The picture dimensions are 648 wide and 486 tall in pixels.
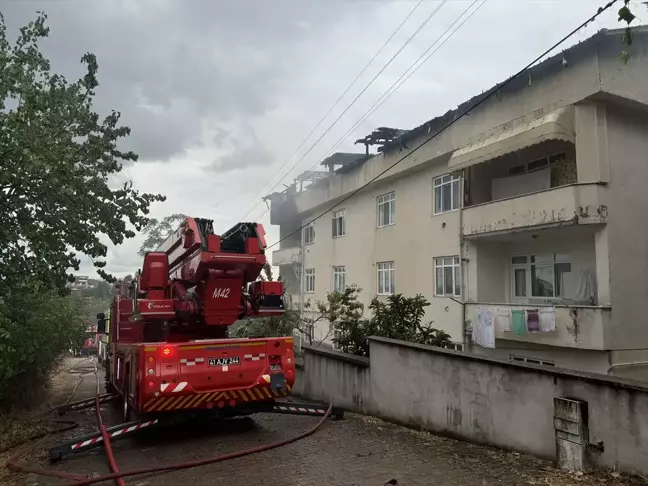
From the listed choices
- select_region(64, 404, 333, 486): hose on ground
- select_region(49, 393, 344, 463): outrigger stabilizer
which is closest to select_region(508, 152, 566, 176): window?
select_region(49, 393, 344, 463): outrigger stabilizer

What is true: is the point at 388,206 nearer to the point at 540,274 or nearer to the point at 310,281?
the point at 540,274

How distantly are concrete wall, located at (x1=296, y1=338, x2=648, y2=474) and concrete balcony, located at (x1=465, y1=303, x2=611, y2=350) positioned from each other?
21.0 feet

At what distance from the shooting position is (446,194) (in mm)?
17922

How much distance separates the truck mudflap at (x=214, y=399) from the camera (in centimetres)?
718

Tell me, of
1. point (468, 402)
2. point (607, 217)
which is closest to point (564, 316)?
point (607, 217)

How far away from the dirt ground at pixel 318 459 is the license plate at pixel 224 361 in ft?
3.75

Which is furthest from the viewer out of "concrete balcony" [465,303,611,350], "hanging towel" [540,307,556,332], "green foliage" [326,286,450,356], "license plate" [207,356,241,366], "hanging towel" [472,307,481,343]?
"hanging towel" [472,307,481,343]

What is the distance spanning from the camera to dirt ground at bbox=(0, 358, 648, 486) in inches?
212

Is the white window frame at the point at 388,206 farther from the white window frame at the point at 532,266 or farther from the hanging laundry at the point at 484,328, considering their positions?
the hanging laundry at the point at 484,328

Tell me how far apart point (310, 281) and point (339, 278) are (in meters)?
4.16

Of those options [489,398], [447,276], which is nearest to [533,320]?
[447,276]

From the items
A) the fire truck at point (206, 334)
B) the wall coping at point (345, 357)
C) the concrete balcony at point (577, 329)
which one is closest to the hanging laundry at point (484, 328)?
the concrete balcony at point (577, 329)

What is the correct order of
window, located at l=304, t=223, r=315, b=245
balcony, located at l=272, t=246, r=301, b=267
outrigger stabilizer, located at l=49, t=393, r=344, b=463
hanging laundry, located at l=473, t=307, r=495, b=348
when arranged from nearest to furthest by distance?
outrigger stabilizer, located at l=49, t=393, r=344, b=463
hanging laundry, located at l=473, t=307, r=495, b=348
window, located at l=304, t=223, r=315, b=245
balcony, located at l=272, t=246, r=301, b=267

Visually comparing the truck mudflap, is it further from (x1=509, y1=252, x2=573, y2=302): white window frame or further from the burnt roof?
(x1=509, y1=252, x2=573, y2=302): white window frame
